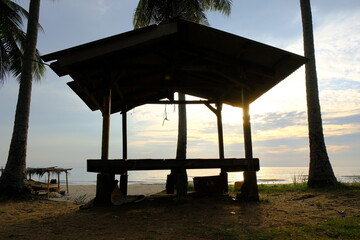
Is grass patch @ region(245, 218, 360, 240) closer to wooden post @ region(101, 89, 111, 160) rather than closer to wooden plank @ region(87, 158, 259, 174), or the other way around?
wooden plank @ region(87, 158, 259, 174)

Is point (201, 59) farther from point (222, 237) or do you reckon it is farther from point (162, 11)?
point (162, 11)

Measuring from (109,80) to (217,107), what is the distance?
16.4 feet

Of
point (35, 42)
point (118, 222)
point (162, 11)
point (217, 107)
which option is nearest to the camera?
point (118, 222)

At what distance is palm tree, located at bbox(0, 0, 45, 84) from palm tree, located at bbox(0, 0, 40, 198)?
3.21 metres

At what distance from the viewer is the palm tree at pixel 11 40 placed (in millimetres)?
15828

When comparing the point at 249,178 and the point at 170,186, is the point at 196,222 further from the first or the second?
the point at 170,186

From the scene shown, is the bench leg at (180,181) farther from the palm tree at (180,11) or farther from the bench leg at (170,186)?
the palm tree at (180,11)

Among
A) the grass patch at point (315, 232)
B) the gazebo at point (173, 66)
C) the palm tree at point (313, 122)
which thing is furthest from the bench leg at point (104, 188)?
the palm tree at point (313, 122)

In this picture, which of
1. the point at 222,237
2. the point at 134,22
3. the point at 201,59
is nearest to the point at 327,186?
the point at 201,59

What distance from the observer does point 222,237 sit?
15.0 ft

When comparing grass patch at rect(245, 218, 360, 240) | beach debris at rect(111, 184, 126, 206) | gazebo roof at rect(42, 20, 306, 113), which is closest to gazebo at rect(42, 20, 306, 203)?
gazebo roof at rect(42, 20, 306, 113)

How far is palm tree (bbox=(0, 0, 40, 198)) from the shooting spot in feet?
39.5

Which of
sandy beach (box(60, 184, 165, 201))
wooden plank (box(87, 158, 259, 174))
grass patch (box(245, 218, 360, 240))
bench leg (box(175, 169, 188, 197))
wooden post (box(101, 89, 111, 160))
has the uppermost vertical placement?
wooden post (box(101, 89, 111, 160))

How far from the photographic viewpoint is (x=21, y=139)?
12.7 metres
